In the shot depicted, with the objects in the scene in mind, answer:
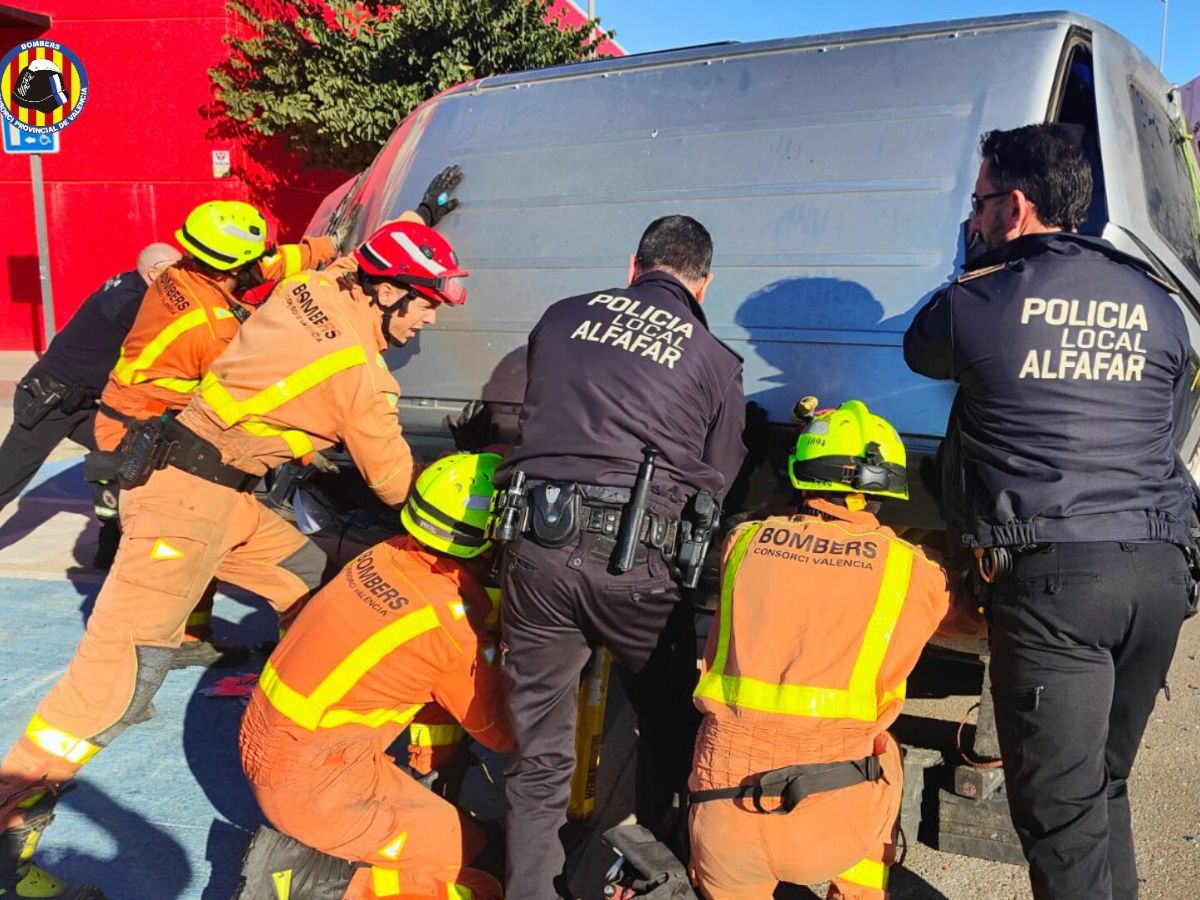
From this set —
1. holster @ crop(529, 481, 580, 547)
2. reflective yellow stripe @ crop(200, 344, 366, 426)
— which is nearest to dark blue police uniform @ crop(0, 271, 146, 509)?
reflective yellow stripe @ crop(200, 344, 366, 426)

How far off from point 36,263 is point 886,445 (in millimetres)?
11517

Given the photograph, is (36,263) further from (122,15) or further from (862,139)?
(862,139)

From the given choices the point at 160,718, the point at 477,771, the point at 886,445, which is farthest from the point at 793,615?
the point at 160,718

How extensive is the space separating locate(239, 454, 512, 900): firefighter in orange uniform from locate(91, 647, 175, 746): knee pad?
0.46 meters

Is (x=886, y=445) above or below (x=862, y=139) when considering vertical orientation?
below

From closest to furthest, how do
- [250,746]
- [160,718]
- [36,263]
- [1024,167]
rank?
[1024,167], [250,746], [160,718], [36,263]

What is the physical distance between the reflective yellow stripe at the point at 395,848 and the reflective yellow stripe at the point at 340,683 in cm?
32

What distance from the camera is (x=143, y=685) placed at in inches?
105

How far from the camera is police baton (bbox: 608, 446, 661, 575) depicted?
2234mm

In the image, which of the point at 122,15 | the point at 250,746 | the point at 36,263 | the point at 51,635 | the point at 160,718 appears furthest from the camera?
the point at 36,263

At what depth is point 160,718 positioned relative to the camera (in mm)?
3549

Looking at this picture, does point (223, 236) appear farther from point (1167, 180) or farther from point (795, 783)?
point (1167, 180)

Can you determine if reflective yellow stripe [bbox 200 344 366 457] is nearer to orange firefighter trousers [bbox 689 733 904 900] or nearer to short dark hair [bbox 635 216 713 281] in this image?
short dark hair [bbox 635 216 713 281]

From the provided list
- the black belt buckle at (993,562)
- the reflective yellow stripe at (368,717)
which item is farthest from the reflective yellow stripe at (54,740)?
the black belt buckle at (993,562)
